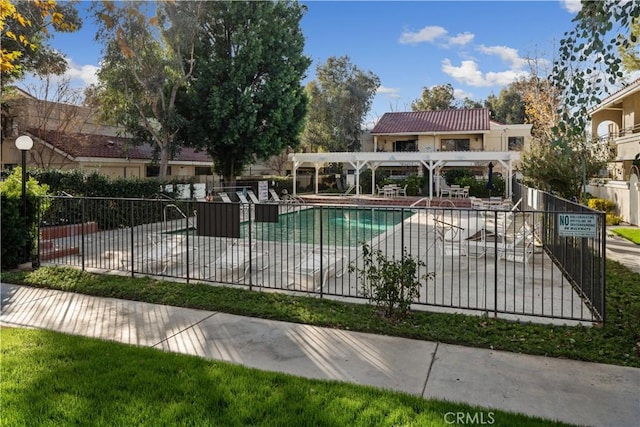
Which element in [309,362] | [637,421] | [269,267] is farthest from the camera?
[269,267]

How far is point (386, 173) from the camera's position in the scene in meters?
36.0

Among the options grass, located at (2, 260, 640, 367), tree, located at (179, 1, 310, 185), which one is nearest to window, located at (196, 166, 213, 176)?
tree, located at (179, 1, 310, 185)

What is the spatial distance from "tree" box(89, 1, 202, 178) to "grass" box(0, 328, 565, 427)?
16.2 metres

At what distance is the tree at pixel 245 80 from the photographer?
2120cm

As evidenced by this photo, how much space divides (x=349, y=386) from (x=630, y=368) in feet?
8.73

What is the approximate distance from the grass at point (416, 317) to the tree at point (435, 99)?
50.1m

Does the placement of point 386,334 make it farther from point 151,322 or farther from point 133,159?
point 133,159

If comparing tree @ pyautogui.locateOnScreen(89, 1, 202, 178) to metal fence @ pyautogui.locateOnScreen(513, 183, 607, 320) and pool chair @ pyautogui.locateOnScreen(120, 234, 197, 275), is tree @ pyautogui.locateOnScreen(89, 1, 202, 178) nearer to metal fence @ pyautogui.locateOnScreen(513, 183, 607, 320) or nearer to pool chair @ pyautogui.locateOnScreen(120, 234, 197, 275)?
pool chair @ pyautogui.locateOnScreen(120, 234, 197, 275)

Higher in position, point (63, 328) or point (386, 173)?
point (386, 173)

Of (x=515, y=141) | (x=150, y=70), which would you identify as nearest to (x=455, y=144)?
(x=515, y=141)

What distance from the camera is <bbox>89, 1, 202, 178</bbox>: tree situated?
18.1 m

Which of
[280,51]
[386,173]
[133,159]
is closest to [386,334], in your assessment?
[280,51]

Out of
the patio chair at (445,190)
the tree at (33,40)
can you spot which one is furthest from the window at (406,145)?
the tree at (33,40)

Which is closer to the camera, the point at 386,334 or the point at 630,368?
the point at 630,368
